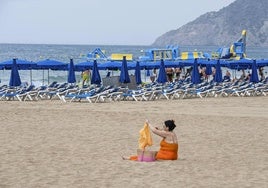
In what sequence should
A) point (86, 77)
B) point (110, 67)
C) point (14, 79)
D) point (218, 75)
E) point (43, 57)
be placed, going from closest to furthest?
point (14, 79) < point (218, 75) < point (110, 67) < point (86, 77) < point (43, 57)

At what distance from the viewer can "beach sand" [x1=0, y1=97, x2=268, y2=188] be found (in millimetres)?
7820

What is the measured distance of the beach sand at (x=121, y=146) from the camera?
7820 millimetres

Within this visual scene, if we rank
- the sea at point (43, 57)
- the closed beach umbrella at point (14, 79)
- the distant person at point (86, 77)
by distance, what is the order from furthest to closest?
the sea at point (43, 57) < the distant person at point (86, 77) < the closed beach umbrella at point (14, 79)

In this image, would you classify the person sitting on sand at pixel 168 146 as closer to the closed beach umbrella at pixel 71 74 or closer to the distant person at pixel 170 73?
the closed beach umbrella at pixel 71 74

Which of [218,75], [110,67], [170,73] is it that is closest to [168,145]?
[218,75]

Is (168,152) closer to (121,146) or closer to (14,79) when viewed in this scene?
(121,146)

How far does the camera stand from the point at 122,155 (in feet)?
31.8

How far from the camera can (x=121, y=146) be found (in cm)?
1068

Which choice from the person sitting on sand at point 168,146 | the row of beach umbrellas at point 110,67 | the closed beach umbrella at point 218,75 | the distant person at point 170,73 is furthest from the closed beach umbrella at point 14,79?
the person sitting on sand at point 168,146

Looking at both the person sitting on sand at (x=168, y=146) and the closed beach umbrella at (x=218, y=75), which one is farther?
the closed beach umbrella at (x=218, y=75)

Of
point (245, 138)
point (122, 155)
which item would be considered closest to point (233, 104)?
point (245, 138)

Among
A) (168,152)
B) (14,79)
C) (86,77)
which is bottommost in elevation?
(86,77)

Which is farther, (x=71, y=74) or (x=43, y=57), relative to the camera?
(x=43, y=57)

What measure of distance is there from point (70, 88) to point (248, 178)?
14413 millimetres
